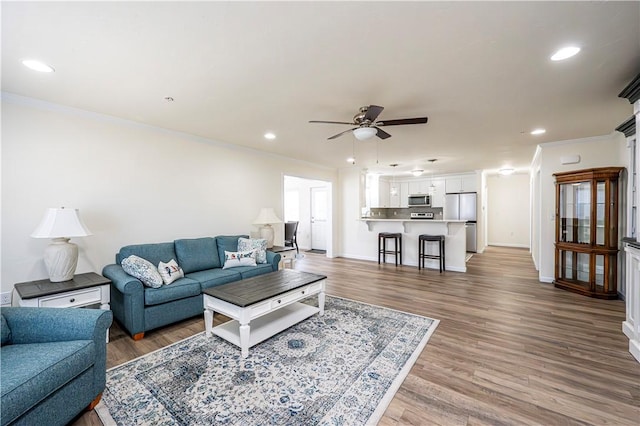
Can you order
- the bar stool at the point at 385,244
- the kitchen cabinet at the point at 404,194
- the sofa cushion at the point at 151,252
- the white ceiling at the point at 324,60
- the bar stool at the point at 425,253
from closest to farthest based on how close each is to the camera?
the white ceiling at the point at 324,60
the sofa cushion at the point at 151,252
the bar stool at the point at 425,253
the bar stool at the point at 385,244
the kitchen cabinet at the point at 404,194

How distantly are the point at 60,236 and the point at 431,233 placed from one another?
615 centimetres

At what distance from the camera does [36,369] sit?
4.56 ft

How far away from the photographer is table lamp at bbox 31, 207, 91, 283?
253 centimetres

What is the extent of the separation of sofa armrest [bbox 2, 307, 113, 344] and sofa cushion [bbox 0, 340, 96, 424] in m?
0.05

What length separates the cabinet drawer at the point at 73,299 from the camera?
7.79 feet

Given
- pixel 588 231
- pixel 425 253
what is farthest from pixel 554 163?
pixel 425 253

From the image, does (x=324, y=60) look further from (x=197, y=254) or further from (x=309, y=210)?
(x=309, y=210)

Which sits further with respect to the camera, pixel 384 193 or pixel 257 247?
pixel 384 193

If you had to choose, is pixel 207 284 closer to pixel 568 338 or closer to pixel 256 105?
pixel 256 105

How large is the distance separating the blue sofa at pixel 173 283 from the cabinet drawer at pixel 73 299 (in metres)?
0.19

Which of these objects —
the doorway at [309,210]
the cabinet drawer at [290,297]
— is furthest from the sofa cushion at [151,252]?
the doorway at [309,210]

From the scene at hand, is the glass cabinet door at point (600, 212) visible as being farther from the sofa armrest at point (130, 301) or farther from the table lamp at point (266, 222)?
the sofa armrest at point (130, 301)

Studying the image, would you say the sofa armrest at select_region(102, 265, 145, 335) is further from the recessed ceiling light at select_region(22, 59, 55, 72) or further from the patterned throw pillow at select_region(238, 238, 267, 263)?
the recessed ceiling light at select_region(22, 59, 55, 72)

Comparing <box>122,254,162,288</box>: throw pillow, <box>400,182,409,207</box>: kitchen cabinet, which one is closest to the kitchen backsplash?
<box>400,182,409,207</box>: kitchen cabinet
